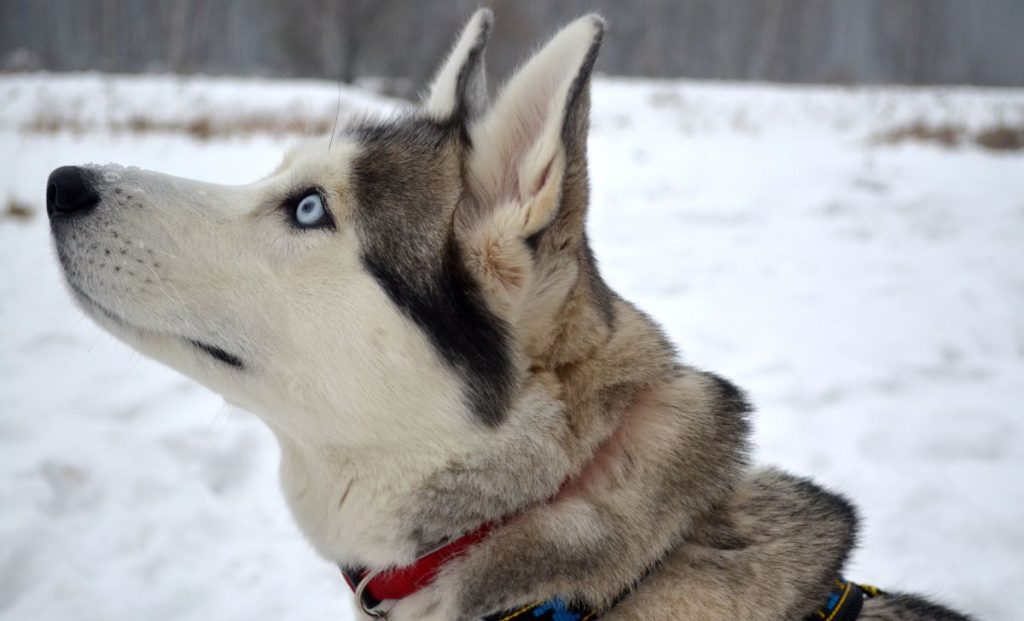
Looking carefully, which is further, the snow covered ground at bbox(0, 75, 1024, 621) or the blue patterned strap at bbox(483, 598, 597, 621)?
the snow covered ground at bbox(0, 75, 1024, 621)

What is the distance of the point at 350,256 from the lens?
5.63 ft

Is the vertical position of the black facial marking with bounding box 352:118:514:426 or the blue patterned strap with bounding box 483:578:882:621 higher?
the black facial marking with bounding box 352:118:514:426

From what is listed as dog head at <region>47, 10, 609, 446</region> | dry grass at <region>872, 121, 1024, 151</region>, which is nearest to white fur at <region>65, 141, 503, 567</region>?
dog head at <region>47, 10, 609, 446</region>

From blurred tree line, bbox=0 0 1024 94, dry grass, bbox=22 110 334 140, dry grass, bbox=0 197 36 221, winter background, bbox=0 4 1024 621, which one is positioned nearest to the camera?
winter background, bbox=0 4 1024 621

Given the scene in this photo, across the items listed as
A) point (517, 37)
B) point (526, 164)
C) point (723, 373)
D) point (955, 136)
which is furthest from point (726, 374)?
point (517, 37)

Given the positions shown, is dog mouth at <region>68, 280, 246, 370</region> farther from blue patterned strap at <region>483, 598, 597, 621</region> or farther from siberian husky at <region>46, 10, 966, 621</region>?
blue patterned strap at <region>483, 598, 597, 621</region>

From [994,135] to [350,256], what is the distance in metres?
11.5

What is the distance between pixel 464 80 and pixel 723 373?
2.92 meters

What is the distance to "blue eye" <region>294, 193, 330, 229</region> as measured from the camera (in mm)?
1754

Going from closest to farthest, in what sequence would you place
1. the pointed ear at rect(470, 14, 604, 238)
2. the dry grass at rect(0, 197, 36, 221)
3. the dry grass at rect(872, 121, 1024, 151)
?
1. the pointed ear at rect(470, 14, 604, 238)
2. the dry grass at rect(0, 197, 36, 221)
3. the dry grass at rect(872, 121, 1024, 151)

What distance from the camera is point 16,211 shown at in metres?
5.93

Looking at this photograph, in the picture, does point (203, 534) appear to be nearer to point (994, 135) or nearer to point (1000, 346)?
point (1000, 346)

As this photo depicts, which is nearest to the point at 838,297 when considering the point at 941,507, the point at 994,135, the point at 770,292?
the point at 770,292

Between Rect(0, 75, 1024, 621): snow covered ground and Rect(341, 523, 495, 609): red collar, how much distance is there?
107 centimetres
